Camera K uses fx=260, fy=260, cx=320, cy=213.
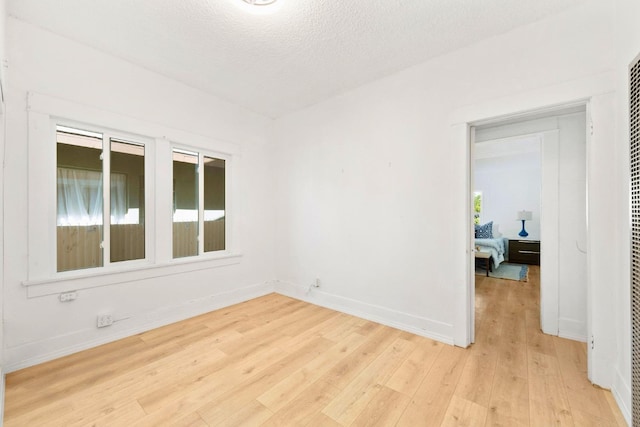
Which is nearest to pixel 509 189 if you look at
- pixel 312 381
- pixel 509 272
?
pixel 509 272

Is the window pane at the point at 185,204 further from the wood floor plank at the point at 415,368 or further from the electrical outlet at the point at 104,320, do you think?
the wood floor plank at the point at 415,368

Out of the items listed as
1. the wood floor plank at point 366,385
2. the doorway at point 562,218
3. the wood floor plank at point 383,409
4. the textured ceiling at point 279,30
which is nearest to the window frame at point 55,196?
the textured ceiling at point 279,30

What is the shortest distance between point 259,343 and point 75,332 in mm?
1657

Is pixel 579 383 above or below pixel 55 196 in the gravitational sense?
below

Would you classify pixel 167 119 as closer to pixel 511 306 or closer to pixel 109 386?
pixel 109 386

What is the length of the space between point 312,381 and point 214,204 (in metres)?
2.66

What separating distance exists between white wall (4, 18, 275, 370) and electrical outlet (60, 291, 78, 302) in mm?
40

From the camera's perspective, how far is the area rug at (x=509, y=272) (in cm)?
495

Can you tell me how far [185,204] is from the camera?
3381 millimetres

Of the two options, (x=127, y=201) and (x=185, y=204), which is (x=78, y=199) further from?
(x=185, y=204)

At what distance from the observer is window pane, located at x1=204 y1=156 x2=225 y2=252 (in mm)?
3604

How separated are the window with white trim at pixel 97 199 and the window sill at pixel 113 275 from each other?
17cm

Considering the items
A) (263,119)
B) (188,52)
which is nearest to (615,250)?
(188,52)

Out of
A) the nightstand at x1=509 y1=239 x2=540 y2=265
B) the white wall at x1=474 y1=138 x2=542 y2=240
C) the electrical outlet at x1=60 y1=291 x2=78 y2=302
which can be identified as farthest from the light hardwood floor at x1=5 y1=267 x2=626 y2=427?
the white wall at x1=474 y1=138 x2=542 y2=240
